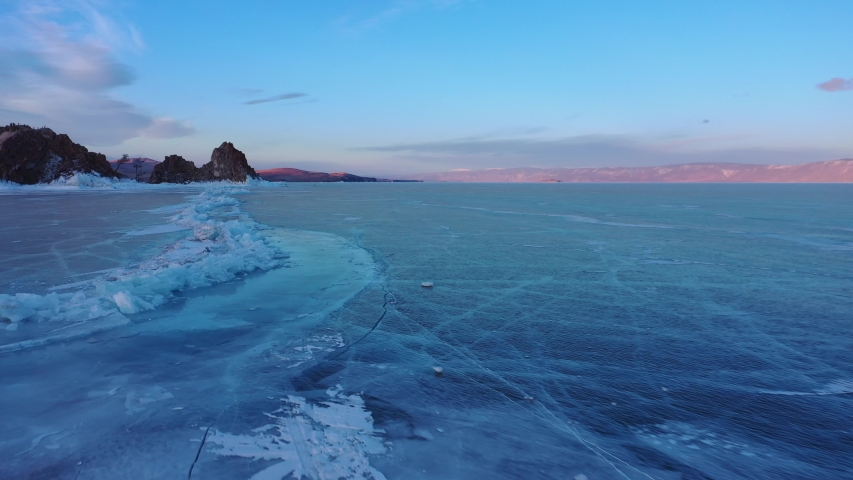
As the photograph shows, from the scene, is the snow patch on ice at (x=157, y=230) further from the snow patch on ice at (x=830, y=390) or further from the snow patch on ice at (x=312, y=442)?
the snow patch on ice at (x=830, y=390)

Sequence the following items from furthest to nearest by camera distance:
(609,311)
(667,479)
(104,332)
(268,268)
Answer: (268,268), (609,311), (104,332), (667,479)

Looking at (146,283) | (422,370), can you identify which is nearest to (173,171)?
(146,283)

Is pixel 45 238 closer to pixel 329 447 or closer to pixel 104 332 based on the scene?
pixel 104 332

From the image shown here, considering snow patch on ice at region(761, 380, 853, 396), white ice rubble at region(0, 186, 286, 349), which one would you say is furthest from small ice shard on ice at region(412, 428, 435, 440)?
white ice rubble at region(0, 186, 286, 349)

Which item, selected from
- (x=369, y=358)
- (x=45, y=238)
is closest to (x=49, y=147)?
(x=45, y=238)

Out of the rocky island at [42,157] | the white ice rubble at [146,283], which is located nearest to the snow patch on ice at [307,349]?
the white ice rubble at [146,283]

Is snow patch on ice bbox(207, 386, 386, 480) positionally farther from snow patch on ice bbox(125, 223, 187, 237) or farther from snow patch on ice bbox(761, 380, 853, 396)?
snow patch on ice bbox(125, 223, 187, 237)

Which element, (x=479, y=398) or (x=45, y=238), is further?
(x=45, y=238)
